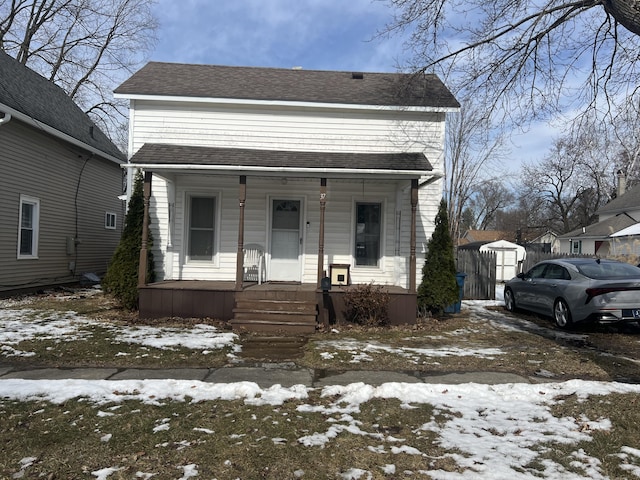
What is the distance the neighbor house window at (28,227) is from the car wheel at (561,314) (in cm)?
1322

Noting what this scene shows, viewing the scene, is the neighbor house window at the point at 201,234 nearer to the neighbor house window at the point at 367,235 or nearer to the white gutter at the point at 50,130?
the neighbor house window at the point at 367,235

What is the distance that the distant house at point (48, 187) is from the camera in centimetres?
1098

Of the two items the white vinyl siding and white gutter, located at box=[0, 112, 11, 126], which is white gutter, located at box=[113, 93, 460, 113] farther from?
white gutter, located at box=[0, 112, 11, 126]

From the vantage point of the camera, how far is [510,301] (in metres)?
10.7

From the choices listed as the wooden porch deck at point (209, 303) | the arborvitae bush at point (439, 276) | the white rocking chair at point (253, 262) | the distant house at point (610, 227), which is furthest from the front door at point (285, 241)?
the distant house at point (610, 227)

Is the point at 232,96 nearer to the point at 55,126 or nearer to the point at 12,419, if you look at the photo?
the point at 55,126

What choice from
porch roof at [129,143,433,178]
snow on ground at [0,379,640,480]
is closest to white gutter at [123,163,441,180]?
porch roof at [129,143,433,178]

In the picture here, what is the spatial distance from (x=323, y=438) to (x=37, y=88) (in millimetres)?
15504

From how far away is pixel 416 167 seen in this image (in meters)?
8.62

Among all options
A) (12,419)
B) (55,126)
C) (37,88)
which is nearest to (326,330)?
(12,419)

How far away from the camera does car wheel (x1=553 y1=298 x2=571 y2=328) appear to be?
812cm

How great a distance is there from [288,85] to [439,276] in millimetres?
6078

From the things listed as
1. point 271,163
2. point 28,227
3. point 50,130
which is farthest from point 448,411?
point 50,130

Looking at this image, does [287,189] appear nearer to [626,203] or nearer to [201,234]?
[201,234]
